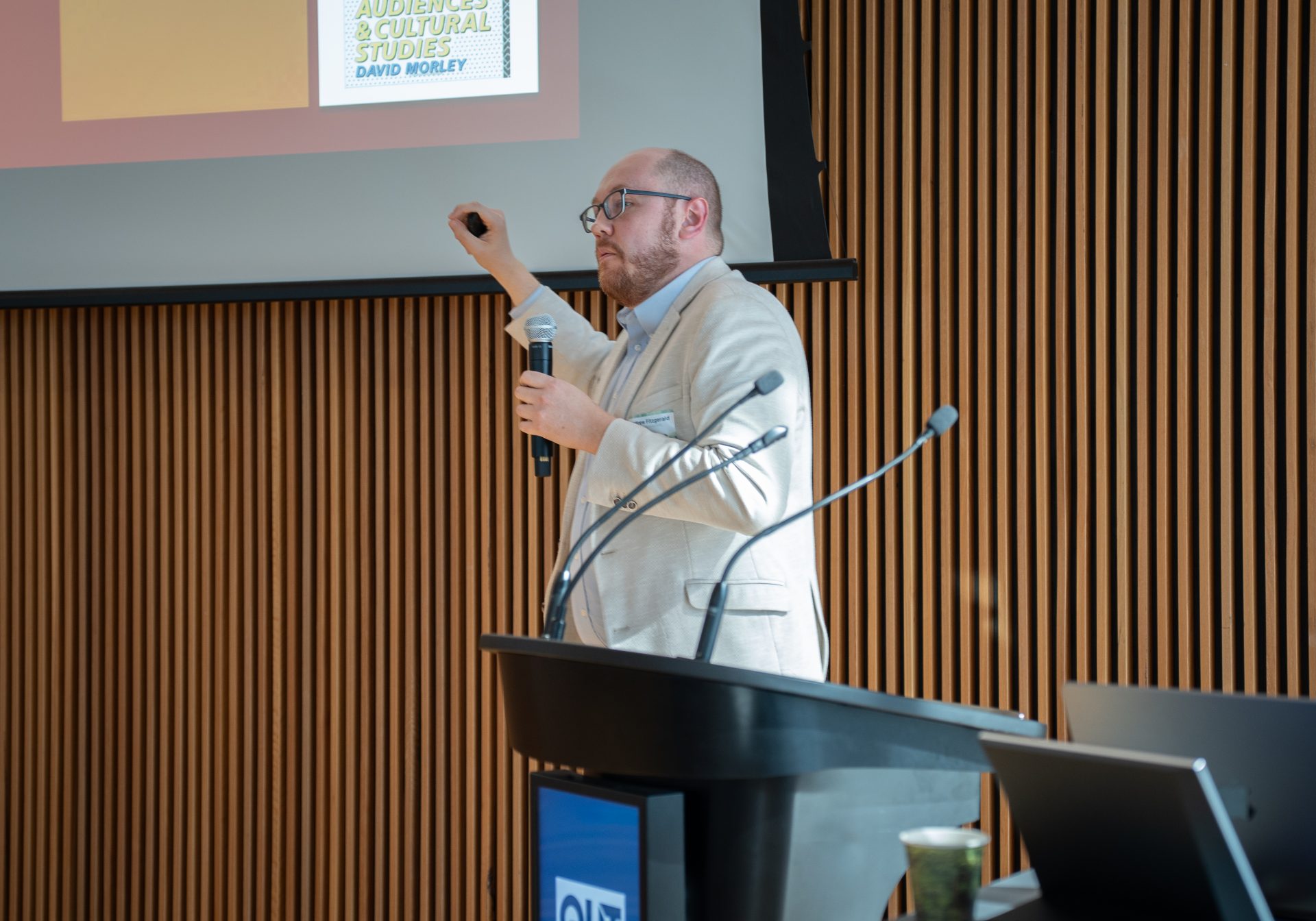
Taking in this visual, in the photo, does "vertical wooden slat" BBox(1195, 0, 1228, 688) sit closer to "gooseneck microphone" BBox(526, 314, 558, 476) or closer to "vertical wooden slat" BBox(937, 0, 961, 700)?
"vertical wooden slat" BBox(937, 0, 961, 700)

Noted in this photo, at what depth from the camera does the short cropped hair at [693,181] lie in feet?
7.68

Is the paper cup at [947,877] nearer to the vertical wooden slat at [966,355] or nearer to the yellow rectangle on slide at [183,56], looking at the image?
the vertical wooden slat at [966,355]

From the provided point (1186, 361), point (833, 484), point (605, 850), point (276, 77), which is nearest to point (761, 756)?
point (605, 850)

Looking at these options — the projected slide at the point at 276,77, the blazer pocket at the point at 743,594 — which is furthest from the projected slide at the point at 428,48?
the blazer pocket at the point at 743,594

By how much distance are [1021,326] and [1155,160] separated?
56cm

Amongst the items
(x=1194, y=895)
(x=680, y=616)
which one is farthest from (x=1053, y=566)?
(x=1194, y=895)

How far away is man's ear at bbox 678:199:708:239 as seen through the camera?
7.70 feet

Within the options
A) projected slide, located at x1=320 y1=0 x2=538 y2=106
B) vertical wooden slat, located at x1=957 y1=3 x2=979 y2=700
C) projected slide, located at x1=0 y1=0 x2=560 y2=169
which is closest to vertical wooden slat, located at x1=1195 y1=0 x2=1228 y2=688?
vertical wooden slat, located at x1=957 y1=3 x2=979 y2=700

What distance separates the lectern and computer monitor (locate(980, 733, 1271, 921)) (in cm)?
25

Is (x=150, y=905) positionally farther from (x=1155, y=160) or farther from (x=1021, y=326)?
(x=1155, y=160)

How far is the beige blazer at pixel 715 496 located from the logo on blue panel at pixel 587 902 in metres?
0.52

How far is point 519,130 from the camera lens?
3.20 m

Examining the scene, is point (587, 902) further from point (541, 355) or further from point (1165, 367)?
point (1165, 367)

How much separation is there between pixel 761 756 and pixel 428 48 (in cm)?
241
